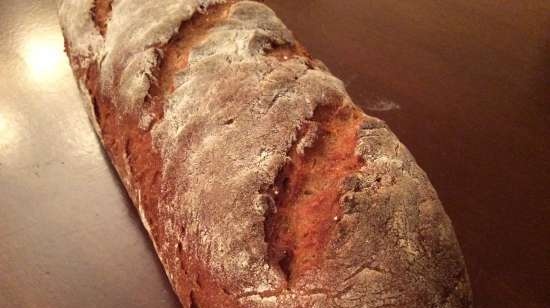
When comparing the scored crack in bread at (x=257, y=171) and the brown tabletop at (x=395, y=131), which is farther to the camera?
Answer: the brown tabletop at (x=395, y=131)

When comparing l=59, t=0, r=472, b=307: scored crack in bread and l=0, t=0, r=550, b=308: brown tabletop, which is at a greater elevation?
l=59, t=0, r=472, b=307: scored crack in bread

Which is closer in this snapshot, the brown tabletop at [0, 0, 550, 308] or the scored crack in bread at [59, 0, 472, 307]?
the scored crack in bread at [59, 0, 472, 307]

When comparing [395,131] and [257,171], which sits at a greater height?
[257,171]

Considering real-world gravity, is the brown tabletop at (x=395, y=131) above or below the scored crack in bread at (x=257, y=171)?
below

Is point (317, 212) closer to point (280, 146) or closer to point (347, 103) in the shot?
point (280, 146)

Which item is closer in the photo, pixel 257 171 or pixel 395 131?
pixel 257 171
